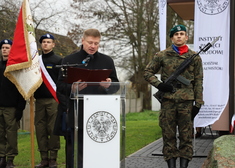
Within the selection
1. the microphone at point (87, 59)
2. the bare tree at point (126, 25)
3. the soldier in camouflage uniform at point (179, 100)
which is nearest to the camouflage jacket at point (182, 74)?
the soldier in camouflage uniform at point (179, 100)

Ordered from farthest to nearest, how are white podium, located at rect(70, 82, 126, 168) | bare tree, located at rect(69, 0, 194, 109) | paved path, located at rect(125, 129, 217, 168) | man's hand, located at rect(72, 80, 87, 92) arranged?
bare tree, located at rect(69, 0, 194, 109) → paved path, located at rect(125, 129, 217, 168) → man's hand, located at rect(72, 80, 87, 92) → white podium, located at rect(70, 82, 126, 168)

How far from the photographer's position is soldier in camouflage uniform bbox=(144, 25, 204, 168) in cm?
617

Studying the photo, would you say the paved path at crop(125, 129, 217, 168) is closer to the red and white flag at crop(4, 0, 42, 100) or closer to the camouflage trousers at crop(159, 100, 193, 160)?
the camouflage trousers at crop(159, 100, 193, 160)

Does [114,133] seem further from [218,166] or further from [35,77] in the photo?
[35,77]

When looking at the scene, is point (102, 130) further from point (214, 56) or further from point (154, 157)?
point (154, 157)

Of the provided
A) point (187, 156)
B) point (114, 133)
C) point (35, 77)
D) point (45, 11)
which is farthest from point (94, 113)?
point (45, 11)

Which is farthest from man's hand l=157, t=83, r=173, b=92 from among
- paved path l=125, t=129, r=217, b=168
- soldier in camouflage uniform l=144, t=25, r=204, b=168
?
paved path l=125, t=129, r=217, b=168

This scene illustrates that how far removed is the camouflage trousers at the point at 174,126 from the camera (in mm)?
6184

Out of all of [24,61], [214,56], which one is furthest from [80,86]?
[214,56]

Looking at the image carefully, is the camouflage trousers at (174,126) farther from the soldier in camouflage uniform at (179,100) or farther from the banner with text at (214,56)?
the banner with text at (214,56)

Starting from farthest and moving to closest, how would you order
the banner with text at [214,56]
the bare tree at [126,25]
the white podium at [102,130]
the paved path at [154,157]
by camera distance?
the bare tree at [126,25] → the banner with text at [214,56] → the paved path at [154,157] → the white podium at [102,130]

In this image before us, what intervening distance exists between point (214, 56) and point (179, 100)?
2078mm

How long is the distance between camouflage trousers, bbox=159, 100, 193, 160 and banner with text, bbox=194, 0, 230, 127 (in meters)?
1.83

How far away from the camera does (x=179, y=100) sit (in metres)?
6.15
